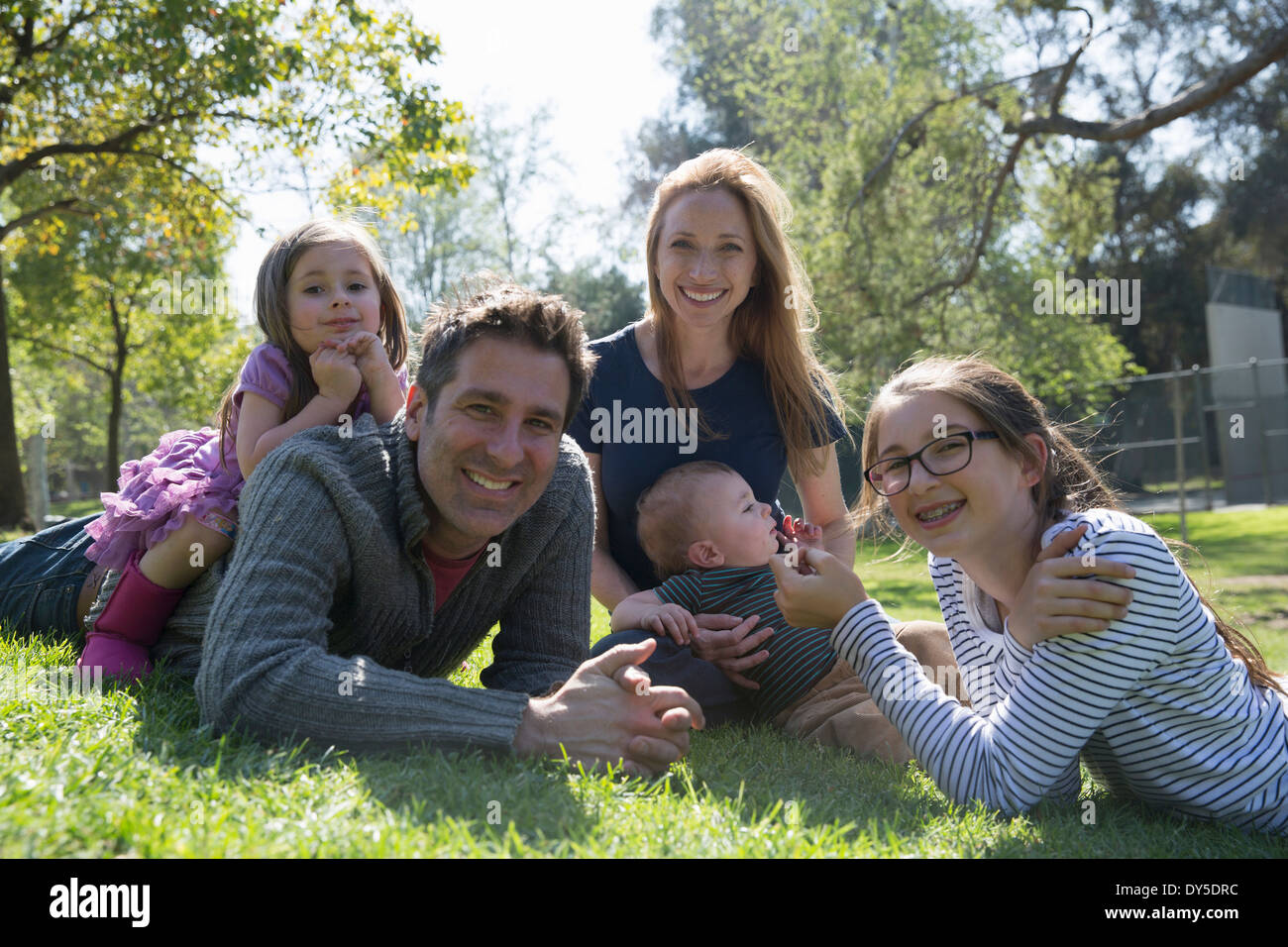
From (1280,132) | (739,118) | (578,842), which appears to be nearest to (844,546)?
(578,842)

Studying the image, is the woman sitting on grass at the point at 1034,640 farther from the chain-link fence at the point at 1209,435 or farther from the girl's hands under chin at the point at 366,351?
the chain-link fence at the point at 1209,435

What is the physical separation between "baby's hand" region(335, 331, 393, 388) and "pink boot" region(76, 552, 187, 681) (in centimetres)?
104

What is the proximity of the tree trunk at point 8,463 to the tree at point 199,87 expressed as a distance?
2.40m

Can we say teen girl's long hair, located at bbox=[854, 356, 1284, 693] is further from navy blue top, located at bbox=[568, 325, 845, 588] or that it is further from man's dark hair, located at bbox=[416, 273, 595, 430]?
navy blue top, located at bbox=[568, 325, 845, 588]

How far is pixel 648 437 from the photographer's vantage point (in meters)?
4.32

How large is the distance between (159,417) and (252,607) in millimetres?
52764

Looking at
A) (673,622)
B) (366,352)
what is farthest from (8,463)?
(673,622)

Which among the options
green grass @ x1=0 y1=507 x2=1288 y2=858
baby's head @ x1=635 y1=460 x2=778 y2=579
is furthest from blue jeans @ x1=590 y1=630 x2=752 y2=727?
baby's head @ x1=635 y1=460 x2=778 y2=579

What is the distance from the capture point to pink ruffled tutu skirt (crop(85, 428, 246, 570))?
354 centimetres

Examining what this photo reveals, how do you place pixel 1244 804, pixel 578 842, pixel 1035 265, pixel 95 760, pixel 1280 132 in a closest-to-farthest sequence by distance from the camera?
1. pixel 578 842
2. pixel 95 760
3. pixel 1244 804
4. pixel 1035 265
5. pixel 1280 132

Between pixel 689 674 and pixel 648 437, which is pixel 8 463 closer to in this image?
pixel 648 437

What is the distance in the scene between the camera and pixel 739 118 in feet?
107

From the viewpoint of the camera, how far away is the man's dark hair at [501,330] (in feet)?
9.16

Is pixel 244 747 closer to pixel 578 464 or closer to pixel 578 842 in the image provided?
pixel 578 842
